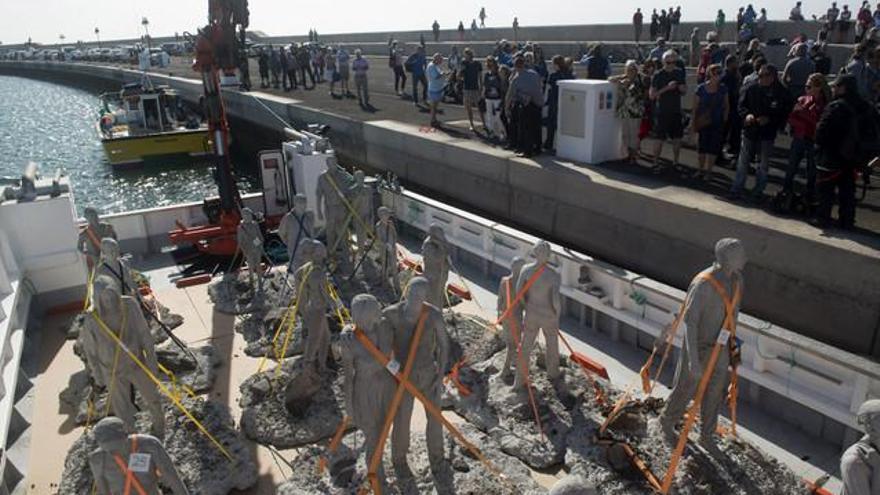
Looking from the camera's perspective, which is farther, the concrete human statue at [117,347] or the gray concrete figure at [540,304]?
the gray concrete figure at [540,304]

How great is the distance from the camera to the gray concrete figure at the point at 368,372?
225 inches

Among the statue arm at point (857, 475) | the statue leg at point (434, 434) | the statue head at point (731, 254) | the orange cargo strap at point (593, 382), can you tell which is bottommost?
the orange cargo strap at point (593, 382)

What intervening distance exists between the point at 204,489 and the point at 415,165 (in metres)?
11.5

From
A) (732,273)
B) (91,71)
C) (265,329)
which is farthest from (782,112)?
(91,71)

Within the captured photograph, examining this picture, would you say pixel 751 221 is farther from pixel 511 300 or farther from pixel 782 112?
pixel 511 300

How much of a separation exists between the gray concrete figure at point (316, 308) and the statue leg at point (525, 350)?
238 cm

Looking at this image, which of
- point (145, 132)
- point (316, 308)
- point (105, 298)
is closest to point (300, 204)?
point (316, 308)

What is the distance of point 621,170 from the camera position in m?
12.4

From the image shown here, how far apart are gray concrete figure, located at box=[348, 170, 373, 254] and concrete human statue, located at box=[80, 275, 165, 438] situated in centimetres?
507

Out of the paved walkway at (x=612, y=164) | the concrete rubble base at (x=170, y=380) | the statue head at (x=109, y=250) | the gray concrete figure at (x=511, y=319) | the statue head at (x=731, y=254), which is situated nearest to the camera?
the statue head at (x=731, y=254)

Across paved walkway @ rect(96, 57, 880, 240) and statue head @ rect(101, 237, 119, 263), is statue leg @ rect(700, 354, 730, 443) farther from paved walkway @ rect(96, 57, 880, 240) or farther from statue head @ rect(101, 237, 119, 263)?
statue head @ rect(101, 237, 119, 263)

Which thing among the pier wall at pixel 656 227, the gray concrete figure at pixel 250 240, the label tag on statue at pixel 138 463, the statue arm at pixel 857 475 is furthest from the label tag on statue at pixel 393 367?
the gray concrete figure at pixel 250 240

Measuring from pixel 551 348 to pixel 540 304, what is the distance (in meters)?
0.65

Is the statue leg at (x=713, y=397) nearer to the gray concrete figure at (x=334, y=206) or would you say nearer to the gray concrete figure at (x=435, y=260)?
the gray concrete figure at (x=435, y=260)
